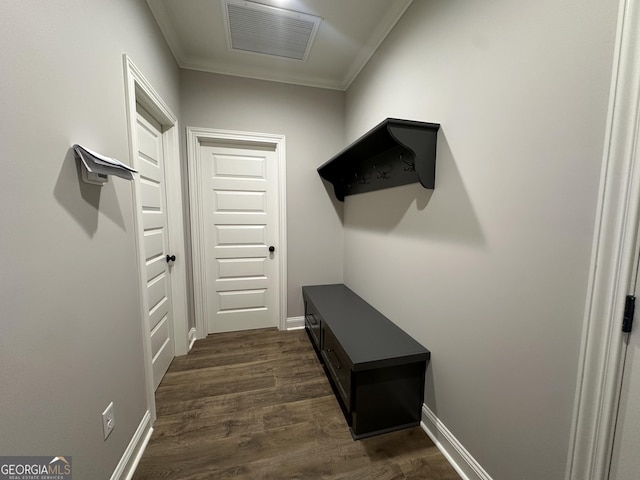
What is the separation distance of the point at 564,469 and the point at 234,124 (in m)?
3.07

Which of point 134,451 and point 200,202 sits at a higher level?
point 200,202

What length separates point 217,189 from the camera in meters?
2.62

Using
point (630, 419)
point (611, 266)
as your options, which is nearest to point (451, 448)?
point (630, 419)

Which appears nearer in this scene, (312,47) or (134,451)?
(134,451)

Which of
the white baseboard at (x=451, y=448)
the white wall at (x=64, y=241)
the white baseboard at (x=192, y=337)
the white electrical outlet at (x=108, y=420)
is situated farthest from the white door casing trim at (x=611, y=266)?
the white baseboard at (x=192, y=337)

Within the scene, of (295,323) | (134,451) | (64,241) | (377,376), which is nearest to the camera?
(64,241)

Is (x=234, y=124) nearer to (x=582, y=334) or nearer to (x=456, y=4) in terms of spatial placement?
(x=456, y=4)

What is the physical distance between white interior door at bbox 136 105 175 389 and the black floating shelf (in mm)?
1446

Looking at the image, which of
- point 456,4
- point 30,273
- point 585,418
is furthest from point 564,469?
point 456,4

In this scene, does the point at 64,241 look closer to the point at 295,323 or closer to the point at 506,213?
the point at 506,213

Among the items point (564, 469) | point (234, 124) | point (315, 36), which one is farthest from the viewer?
point (234, 124)

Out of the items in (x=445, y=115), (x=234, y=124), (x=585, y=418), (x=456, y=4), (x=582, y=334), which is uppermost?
(x=456, y=4)

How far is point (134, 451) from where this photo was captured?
133cm

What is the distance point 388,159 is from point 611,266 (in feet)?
4.38
